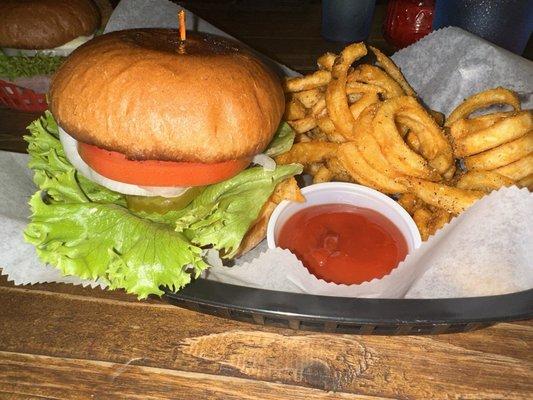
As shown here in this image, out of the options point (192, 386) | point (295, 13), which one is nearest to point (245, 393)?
point (192, 386)

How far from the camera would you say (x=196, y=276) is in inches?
64.0

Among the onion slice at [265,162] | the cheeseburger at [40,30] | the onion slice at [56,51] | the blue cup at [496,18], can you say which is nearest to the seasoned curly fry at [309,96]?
the onion slice at [265,162]

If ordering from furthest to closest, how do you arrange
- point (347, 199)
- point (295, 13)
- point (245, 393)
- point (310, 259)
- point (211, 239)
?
point (295, 13) → point (347, 199) → point (310, 259) → point (211, 239) → point (245, 393)

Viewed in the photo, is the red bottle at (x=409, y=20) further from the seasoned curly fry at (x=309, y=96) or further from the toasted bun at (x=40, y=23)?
the toasted bun at (x=40, y=23)

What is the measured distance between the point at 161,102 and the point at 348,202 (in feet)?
3.11

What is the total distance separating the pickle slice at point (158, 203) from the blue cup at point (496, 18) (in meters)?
2.29

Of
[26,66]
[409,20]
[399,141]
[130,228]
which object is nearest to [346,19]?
[409,20]

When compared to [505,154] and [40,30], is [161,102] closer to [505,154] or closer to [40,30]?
[505,154]

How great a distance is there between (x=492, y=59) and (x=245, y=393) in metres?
2.02

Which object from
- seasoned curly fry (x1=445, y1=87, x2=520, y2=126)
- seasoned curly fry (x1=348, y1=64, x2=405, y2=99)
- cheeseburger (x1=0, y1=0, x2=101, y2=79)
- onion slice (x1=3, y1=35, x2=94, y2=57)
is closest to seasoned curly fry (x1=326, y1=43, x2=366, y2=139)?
seasoned curly fry (x1=348, y1=64, x2=405, y2=99)

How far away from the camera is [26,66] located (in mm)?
3250

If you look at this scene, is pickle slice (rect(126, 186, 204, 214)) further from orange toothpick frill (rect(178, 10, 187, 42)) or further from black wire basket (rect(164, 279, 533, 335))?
orange toothpick frill (rect(178, 10, 187, 42))

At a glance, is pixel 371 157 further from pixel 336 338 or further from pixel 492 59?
pixel 492 59

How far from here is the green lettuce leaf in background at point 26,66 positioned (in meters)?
3.20
